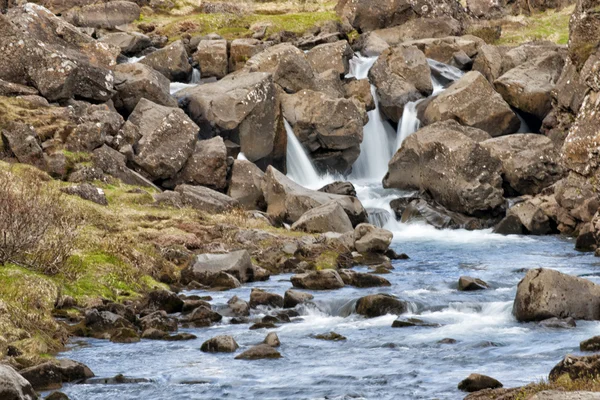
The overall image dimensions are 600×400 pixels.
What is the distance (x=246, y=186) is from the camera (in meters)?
42.0

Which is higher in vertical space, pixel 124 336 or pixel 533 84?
pixel 533 84

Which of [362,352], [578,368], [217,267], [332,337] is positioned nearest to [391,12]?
[217,267]

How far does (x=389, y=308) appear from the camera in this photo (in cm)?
2464

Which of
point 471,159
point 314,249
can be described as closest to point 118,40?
point 471,159

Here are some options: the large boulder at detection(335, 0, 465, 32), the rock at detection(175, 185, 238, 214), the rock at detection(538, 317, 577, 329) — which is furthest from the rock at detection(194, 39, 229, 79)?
the rock at detection(538, 317, 577, 329)

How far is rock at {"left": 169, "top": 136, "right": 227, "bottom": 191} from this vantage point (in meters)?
41.8

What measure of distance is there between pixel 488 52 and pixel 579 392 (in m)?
49.0

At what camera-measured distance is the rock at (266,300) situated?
2550 centimetres

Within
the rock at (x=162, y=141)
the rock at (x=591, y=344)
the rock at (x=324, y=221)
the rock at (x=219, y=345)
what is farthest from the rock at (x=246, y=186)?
the rock at (x=591, y=344)

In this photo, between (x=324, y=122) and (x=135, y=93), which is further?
(x=324, y=122)

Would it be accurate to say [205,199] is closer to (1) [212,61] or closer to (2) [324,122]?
(2) [324,122]

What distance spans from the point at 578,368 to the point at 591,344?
4579 mm

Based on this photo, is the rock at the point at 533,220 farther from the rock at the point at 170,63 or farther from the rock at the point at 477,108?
the rock at the point at 170,63

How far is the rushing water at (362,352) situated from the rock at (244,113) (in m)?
16.6
